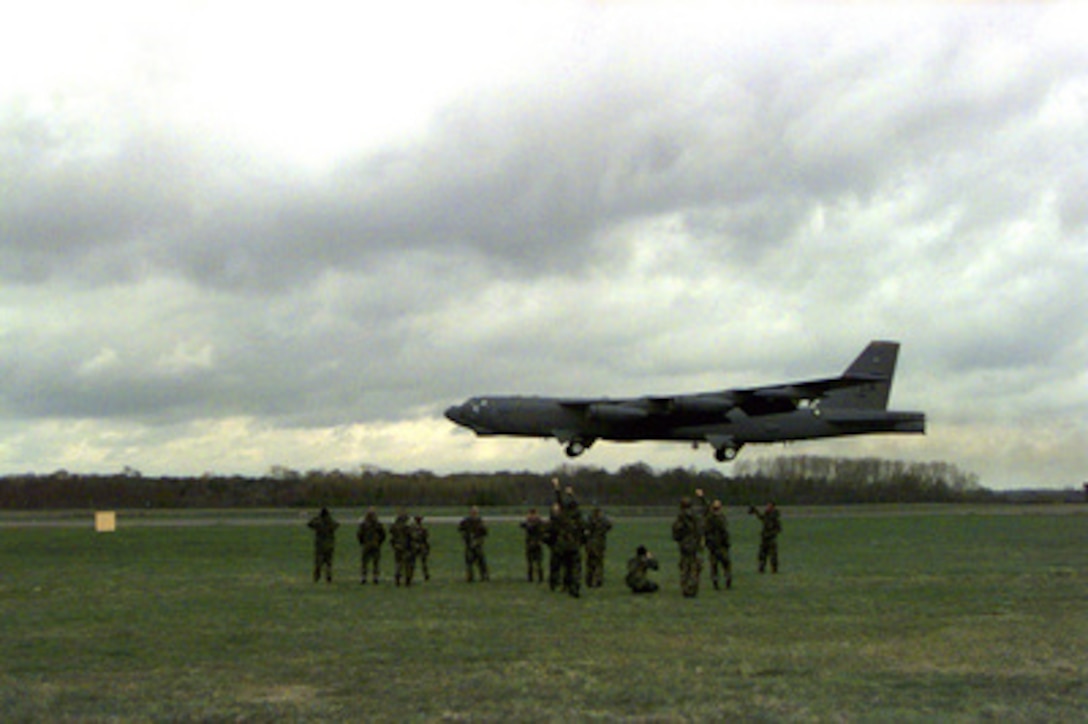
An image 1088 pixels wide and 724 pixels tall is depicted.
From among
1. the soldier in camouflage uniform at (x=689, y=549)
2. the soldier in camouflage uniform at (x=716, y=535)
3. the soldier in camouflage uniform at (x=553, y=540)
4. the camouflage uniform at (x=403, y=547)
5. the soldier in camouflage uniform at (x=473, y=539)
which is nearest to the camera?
the soldier in camouflage uniform at (x=689, y=549)

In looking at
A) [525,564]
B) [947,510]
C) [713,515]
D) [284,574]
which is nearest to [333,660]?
[713,515]

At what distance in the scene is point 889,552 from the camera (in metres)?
32.7

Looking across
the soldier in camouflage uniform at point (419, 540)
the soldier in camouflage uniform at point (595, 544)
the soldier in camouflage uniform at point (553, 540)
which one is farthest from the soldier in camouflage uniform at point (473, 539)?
the soldier in camouflage uniform at point (595, 544)

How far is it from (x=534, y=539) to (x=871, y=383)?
39.0 meters

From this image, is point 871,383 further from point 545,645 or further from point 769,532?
point 545,645

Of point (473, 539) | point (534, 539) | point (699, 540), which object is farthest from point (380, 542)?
point (699, 540)

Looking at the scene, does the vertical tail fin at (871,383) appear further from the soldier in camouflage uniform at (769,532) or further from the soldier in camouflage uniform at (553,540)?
the soldier in camouflage uniform at (553,540)

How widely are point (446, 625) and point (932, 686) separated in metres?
7.59

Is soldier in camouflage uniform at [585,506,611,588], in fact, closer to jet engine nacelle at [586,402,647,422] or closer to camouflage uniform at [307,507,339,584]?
camouflage uniform at [307,507,339,584]

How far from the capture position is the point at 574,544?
2161cm

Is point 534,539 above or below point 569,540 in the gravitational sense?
below

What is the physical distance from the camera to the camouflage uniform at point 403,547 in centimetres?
2403

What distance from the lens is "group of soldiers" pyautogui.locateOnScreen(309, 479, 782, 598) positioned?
846 inches

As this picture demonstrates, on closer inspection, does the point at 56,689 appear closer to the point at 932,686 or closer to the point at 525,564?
the point at 932,686
